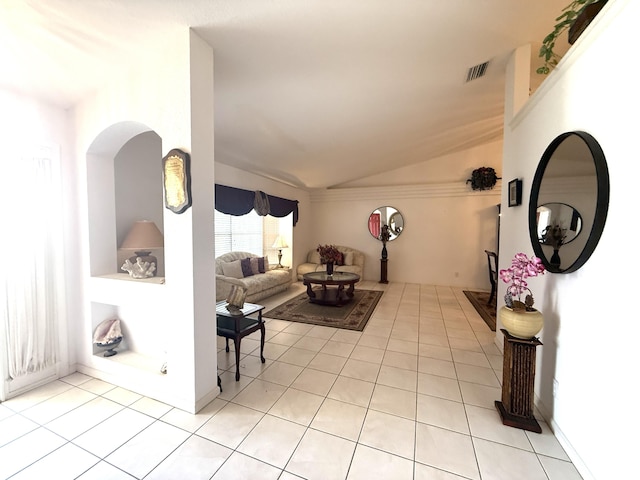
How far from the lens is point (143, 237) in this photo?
2383 mm

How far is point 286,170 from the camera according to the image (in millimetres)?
5129

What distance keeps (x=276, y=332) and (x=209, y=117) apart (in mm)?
2516

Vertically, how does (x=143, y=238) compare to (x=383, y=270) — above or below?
above

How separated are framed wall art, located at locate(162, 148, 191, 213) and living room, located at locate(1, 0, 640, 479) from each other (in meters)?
0.06

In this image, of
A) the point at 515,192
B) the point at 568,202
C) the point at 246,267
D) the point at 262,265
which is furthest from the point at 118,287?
the point at 515,192

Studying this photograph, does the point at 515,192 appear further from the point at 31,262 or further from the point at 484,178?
the point at 31,262

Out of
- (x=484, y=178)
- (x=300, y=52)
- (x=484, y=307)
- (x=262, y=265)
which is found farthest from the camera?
(x=484, y=178)

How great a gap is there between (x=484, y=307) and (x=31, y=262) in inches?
224

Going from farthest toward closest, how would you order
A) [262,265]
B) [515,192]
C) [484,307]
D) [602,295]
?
1. [262,265]
2. [484,307]
3. [515,192]
4. [602,295]

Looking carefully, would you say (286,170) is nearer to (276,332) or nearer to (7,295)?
(276,332)

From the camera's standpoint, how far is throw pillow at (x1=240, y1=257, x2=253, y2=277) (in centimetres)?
469

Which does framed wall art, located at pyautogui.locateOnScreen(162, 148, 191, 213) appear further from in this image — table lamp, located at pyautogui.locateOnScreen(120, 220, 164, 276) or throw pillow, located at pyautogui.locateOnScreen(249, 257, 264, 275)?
throw pillow, located at pyautogui.locateOnScreen(249, 257, 264, 275)

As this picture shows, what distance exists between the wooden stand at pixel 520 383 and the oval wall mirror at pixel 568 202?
1.81 feet

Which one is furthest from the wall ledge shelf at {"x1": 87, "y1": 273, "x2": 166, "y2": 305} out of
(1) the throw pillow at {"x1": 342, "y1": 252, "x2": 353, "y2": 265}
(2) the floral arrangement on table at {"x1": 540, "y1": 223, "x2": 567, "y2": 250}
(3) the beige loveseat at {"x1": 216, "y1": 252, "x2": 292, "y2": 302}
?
(1) the throw pillow at {"x1": 342, "y1": 252, "x2": 353, "y2": 265}
